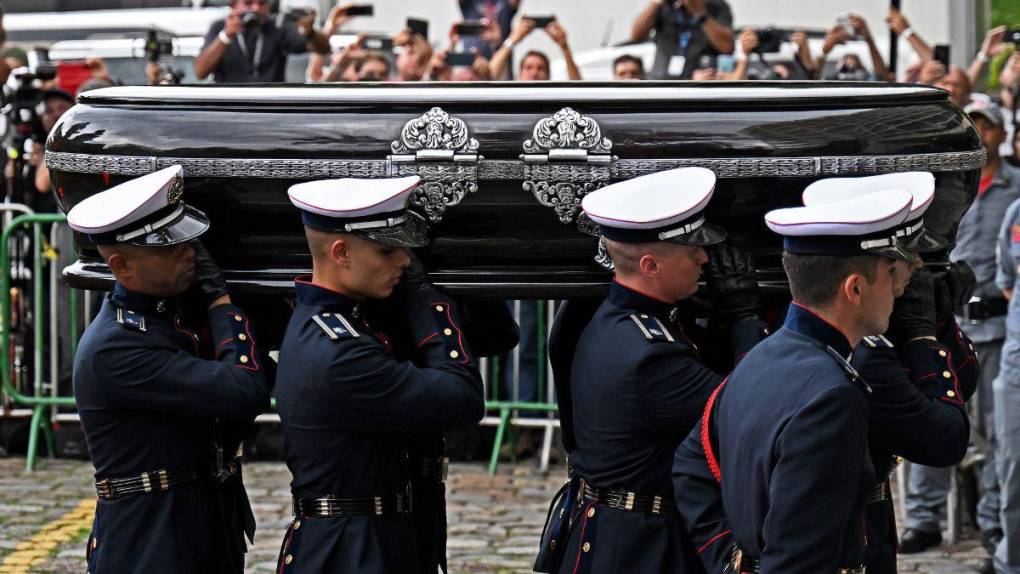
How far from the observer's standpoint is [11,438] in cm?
849

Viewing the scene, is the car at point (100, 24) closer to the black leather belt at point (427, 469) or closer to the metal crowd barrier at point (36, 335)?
the metal crowd barrier at point (36, 335)

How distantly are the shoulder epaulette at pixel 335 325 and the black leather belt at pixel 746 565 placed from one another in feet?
3.74

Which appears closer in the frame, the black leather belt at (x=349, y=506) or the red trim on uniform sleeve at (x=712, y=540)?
the red trim on uniform sleeve at (x=712, y=540)

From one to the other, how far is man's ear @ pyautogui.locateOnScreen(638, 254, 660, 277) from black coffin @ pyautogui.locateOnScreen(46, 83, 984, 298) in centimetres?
23

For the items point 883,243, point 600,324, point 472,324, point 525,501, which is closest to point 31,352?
point 525,501

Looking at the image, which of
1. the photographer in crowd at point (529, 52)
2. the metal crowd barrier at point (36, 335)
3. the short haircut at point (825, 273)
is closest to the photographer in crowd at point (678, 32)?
the photographer in crowd at point (529, 52)

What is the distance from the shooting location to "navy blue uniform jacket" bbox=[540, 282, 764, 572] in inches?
148

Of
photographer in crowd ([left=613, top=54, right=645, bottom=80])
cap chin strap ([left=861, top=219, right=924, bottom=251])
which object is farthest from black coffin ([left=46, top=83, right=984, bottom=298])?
photographer in crowd ([left=613, top=54, right=645, bottom=80])

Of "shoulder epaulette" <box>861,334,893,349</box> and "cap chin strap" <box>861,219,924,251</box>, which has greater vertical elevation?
"cap chin strap" <box>861,219,924,251</box>

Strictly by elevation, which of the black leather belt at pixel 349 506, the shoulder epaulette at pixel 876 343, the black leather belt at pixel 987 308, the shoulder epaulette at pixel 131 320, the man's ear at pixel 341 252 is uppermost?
the man's ear at pixel 341 252

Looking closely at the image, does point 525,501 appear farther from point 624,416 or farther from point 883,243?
point 883,243

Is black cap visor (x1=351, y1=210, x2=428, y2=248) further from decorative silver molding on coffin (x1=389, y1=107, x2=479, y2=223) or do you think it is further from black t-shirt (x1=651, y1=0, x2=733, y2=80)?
black t-shirt (x1=651, y1=0, x2=733, y2=80)

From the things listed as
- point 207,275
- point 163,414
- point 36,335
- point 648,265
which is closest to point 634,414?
point 648,265

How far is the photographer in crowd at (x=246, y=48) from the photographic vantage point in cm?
941
